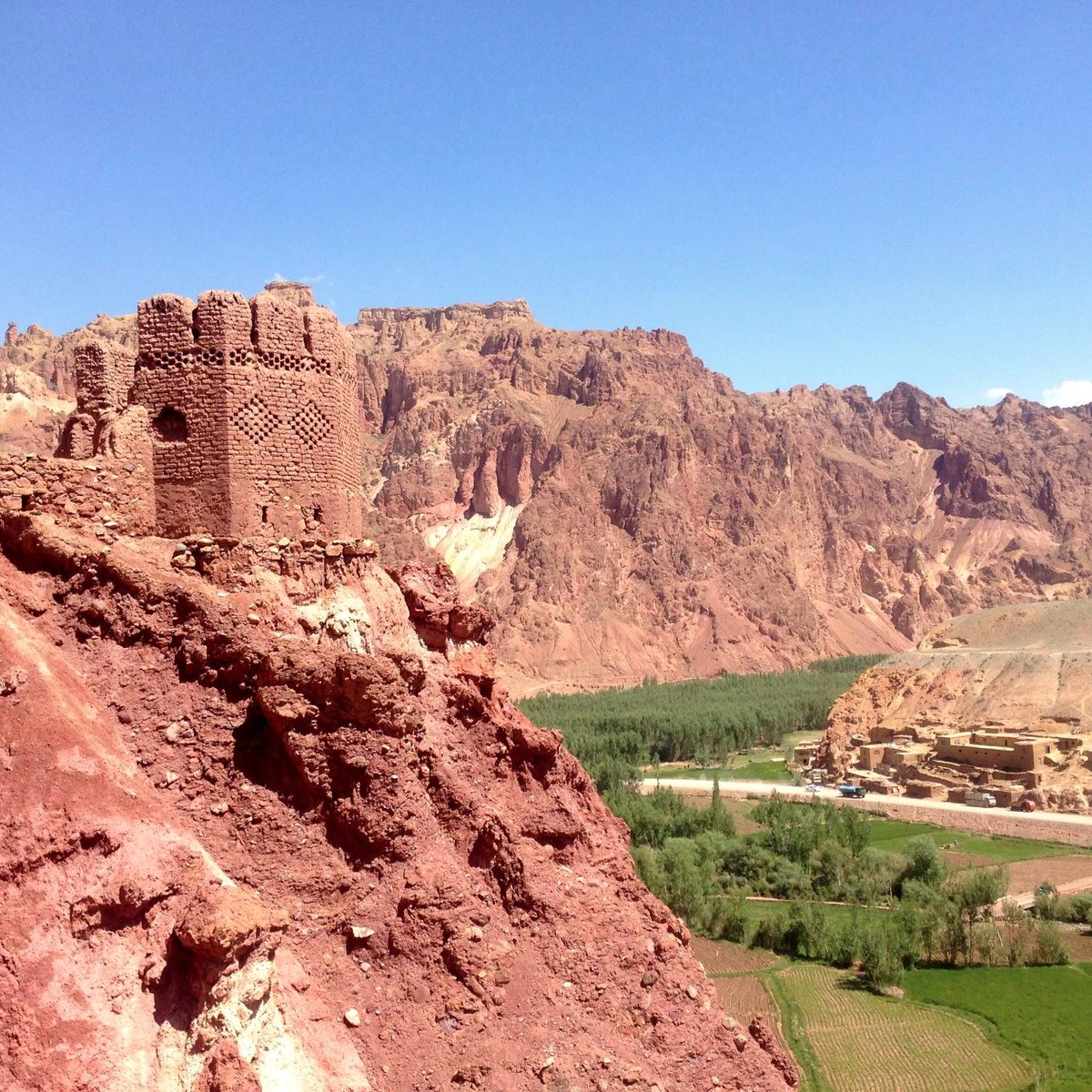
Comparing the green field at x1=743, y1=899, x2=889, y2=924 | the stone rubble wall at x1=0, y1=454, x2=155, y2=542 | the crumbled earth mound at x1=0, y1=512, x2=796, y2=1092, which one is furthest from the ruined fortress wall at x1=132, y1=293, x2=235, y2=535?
the green field at x1=743, y1=899, x2=889, y2=924

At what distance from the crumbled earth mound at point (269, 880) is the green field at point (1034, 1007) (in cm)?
2045

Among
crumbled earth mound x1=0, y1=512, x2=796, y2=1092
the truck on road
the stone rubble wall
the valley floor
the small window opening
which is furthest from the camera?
the truck on road

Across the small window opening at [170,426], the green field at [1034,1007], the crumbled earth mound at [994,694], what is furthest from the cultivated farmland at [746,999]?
the crumbled earth mound at [994,694]

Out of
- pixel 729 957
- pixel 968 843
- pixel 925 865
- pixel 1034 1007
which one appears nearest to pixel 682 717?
pixel 968 843

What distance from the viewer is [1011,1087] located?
2394 centimetres

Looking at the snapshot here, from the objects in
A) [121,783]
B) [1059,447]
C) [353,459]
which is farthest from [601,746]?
[1059,447]

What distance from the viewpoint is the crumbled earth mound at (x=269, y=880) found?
6.21 metres

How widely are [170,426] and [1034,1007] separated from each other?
29.2 meters

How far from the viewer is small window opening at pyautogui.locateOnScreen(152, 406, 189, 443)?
10555 millimetres

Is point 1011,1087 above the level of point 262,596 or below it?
below

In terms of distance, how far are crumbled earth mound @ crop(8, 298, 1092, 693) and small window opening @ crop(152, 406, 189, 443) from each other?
301ft

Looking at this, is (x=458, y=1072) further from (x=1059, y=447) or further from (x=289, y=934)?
(x=1059, y=447)

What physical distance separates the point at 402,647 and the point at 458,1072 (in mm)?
4833

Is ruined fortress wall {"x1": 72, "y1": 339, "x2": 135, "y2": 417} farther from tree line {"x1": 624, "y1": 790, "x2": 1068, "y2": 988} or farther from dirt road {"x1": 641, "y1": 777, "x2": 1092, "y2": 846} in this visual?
dirt road {"x1": 641, "y1": 777, "x2": 1092, "y2": 846}
